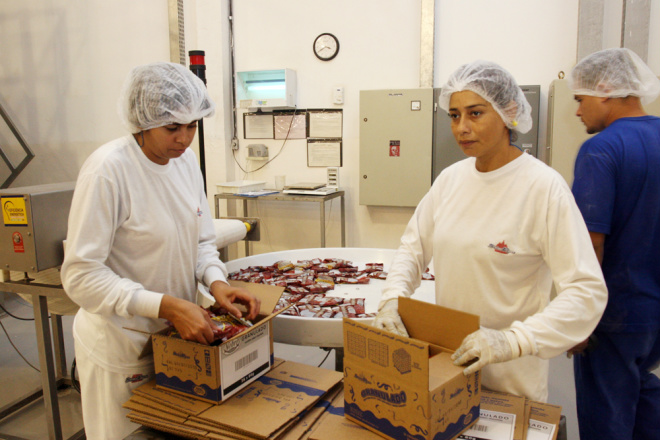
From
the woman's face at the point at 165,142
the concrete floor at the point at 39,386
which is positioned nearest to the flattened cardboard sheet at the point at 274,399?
the woman's face at the point at 165,142

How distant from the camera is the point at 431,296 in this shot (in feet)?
6.21

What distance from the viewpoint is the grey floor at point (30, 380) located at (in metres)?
2.44

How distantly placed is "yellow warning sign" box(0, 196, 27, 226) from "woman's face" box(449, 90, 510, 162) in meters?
1.64

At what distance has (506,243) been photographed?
1188 millimetres

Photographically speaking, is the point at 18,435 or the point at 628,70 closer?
the point at 628,70

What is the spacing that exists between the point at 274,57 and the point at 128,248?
3667 mm

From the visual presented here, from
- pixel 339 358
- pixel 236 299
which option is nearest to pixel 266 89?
pixel 339 358

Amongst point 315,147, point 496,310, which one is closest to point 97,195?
point 496,310

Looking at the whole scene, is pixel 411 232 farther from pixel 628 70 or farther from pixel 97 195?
pixel 628 70

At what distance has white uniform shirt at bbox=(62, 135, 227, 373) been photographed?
1159mm

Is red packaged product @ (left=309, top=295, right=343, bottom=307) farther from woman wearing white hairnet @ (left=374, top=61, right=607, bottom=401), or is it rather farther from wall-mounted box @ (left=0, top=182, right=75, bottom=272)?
wall-mounted box @ (left=0, top=182, right=75, bottom=272)

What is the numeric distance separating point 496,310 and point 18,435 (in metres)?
2.45

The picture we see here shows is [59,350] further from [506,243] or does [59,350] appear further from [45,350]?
[506,243]

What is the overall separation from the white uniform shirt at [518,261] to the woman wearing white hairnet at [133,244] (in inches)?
22.9
